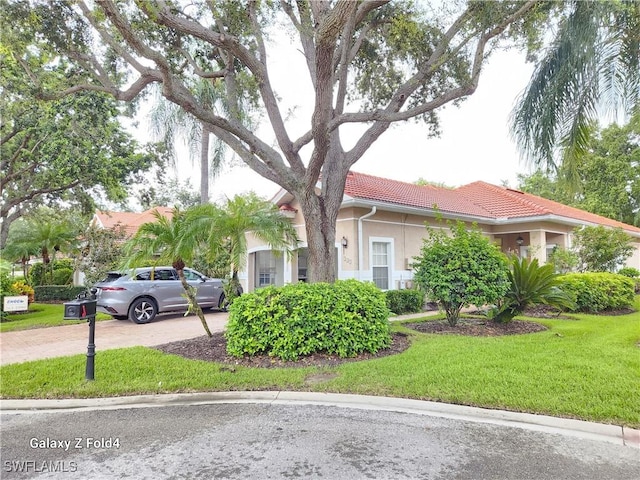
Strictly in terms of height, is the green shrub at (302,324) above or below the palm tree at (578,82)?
below

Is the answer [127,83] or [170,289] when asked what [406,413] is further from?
[127,83]

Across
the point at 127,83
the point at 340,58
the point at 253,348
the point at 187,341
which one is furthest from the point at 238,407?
the point at 127,83

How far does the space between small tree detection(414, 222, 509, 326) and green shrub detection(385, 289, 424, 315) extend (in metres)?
2.73

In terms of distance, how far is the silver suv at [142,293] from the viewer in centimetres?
1116

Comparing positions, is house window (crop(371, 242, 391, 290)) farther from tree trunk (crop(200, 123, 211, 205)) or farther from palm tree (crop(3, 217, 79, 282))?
palm tree (crop(3, 217, 79, 282))

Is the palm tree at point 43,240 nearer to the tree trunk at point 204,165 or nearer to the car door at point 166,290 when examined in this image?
the tree trunk at point 204,165

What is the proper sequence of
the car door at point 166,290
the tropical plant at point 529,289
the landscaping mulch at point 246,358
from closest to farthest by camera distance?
1. the landscaping mulch at point 246,358
2. the tropical plant at point 529,289
3. the car door at point 166,290

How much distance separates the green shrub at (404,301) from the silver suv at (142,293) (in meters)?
6.05

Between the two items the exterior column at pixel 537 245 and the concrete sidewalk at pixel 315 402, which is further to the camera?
the exterior column at pixel 537 245

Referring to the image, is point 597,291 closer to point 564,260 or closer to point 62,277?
point 564,260

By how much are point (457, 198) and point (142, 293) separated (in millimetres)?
14033

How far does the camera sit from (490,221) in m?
16.6

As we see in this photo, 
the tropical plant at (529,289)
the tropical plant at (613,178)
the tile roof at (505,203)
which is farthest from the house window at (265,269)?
the tropical plant at (613,178)

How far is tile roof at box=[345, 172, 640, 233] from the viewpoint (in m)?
13.3
